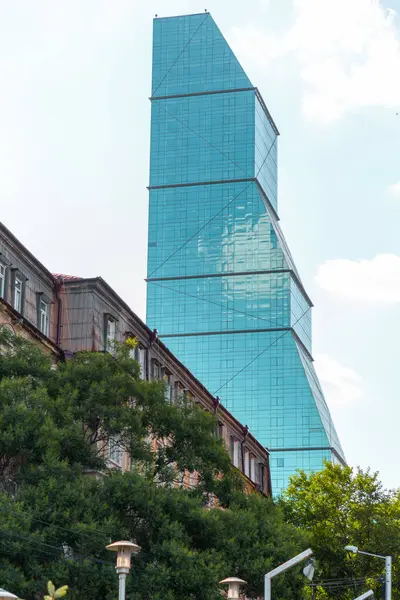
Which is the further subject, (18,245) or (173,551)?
(18,245)

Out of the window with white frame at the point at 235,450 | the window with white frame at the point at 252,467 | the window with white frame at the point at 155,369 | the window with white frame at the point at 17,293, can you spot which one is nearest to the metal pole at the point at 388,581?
the window with white frame at the point at 235,450

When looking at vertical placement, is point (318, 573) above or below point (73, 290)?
below

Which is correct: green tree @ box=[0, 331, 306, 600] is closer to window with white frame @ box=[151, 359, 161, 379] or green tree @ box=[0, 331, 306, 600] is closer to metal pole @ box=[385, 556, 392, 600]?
window with white frame @ box=[151, 359, 161, 379]

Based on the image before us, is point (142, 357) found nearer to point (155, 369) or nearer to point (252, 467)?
point (155, 369)

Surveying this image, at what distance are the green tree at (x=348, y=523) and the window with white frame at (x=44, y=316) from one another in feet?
95.5

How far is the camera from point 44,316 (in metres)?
54.3

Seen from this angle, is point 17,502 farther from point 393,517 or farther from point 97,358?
point 393,517

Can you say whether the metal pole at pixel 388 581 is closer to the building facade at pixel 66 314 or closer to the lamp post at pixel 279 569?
the building facade at pixel 66 314

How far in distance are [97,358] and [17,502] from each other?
7.59 metres

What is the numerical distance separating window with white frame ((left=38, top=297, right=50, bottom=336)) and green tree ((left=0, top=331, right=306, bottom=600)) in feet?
23.4

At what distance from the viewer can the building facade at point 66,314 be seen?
50375 millimetres

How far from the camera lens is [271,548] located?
47500 mm

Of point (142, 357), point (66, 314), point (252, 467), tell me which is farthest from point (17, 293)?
point (252, 467)

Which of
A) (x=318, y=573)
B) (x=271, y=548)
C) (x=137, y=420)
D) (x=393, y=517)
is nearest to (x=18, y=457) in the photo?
(x=137, y=420)
